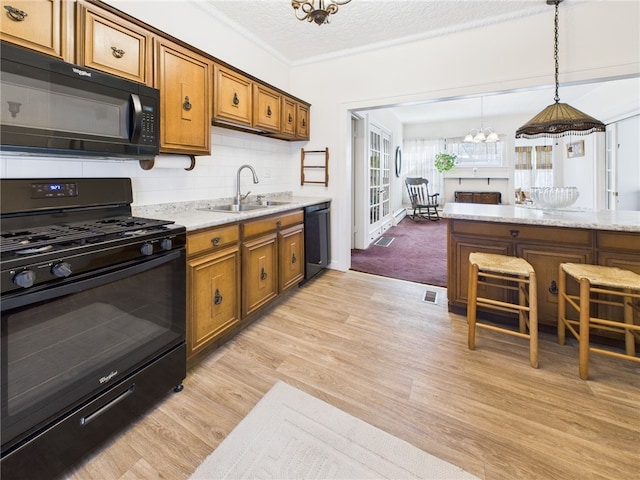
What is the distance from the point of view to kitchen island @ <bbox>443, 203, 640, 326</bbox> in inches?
80.1

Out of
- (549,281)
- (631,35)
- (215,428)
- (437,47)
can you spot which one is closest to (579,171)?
(631,35)

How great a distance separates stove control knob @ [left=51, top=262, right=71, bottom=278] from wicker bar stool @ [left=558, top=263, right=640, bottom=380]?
100 inches

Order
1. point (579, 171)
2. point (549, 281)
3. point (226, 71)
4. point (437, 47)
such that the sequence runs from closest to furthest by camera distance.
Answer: point (549, 281)
point (226, 71)
point (437, 47)
point (579, 171)

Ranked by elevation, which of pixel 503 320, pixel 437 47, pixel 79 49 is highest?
pixel 437 47

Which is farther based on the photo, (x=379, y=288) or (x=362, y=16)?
(x=379, y=288)

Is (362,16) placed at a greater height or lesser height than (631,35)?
greater

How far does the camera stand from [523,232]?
2.32 m

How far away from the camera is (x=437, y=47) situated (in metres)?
3.20

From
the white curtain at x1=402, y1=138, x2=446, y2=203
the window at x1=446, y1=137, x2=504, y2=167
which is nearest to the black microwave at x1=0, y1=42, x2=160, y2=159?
the white curtain at x1=402, y1=138, x2=446, y2=203

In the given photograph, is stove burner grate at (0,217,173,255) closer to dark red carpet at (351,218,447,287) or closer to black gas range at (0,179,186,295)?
black gas range at (0,179,186,295)

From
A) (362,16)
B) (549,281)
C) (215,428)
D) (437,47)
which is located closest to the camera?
(215,428)

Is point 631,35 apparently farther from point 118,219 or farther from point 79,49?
point 118,219

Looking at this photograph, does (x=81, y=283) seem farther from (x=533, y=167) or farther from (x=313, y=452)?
(x=533, y=167)

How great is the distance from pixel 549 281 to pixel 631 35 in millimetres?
2190
